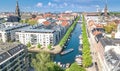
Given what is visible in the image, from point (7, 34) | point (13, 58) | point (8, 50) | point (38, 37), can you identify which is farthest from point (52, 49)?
point (13, 58)

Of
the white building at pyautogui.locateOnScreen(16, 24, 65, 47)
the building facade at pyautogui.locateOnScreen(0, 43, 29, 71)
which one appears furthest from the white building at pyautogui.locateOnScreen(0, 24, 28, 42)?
the building facade at pyautogui.locateOnScreen(0, 43, 29, 71)

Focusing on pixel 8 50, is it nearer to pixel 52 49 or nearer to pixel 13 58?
pixel 13 58

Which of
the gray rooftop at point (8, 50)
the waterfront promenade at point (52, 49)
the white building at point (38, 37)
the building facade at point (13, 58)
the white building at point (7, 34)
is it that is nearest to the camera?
the building facade at point (13, 58)

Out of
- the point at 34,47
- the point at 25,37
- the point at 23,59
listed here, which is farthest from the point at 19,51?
the point at 25,37

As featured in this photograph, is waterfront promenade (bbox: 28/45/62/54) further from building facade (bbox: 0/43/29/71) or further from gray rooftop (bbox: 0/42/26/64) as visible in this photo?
gray rooftop (bbox: 0/42/26/64)

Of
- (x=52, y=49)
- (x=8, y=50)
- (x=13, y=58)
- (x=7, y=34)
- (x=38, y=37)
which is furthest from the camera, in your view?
(x=7, y=34)

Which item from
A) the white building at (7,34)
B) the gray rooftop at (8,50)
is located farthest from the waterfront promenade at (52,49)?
the gray rooftop at (8,50)

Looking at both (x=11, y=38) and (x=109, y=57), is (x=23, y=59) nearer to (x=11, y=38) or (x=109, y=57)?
(x=109, y=57)

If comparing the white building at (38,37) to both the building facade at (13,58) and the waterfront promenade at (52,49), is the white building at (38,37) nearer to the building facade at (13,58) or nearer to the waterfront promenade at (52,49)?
the waterfront promenade at (52,49)
